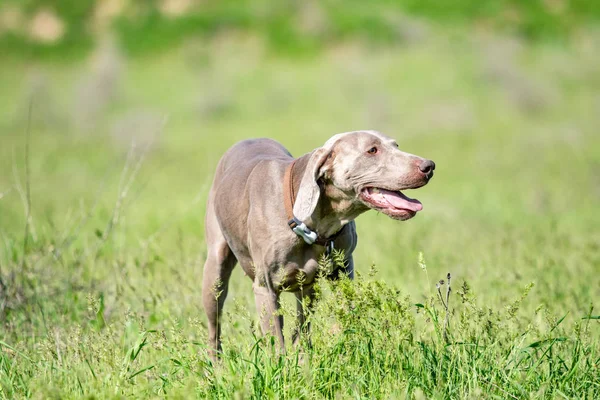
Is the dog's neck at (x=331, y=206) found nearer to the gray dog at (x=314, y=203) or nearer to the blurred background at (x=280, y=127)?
the gray dog at (x=314, y=203)

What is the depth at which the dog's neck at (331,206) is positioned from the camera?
13.6 ft

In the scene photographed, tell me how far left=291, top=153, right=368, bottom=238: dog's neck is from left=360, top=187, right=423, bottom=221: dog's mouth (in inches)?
3.4

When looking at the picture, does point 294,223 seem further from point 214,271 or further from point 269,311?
point 214,271

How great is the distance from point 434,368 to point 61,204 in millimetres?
9780

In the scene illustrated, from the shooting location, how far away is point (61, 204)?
12000 millimetres

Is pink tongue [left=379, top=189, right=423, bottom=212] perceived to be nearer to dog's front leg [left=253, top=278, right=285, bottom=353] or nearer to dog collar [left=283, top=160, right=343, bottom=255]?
dog collar [left=283, top=160, right=343, bottom=255]

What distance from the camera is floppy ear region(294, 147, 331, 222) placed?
13.1ft

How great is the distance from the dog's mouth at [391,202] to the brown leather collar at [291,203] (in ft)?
0.94

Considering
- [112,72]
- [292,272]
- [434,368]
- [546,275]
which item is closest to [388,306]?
[434,368]

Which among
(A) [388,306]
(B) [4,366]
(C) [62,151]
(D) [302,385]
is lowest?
(C) [62,151]

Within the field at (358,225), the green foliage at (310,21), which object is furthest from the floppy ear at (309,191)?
the green foliage at (310,21)

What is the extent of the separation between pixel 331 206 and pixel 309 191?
246 millimetres

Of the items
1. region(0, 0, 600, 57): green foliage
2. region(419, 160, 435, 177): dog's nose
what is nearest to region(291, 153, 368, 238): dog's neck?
region(419, 160, 435, 177): dog's nose

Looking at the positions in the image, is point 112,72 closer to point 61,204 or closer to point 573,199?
point 61,204
